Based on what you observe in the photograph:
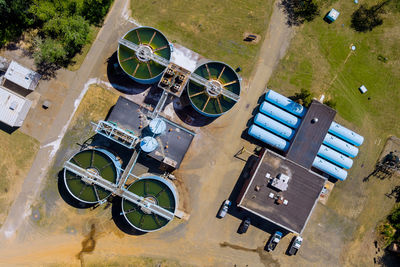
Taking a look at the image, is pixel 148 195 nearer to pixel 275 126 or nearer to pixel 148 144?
pixel 148 144

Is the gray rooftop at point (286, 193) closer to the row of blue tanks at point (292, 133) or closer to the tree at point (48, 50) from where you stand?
the row of blue tanks at point (292, 133)

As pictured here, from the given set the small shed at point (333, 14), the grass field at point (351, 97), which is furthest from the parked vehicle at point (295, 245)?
the small shed at point (333, 14)

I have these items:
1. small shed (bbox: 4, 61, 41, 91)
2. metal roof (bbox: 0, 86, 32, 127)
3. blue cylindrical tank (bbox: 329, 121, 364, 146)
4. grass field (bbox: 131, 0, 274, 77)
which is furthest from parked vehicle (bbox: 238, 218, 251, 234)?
small shed (bbox: 4, 61, 41, 91)

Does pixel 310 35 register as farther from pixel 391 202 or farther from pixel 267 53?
pixel 391 202

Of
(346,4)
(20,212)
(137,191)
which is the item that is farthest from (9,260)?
(346,4)

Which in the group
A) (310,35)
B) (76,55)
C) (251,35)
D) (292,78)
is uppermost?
(310,35)

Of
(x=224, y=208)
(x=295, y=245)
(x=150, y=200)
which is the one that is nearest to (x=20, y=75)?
(x=150, y=200)
